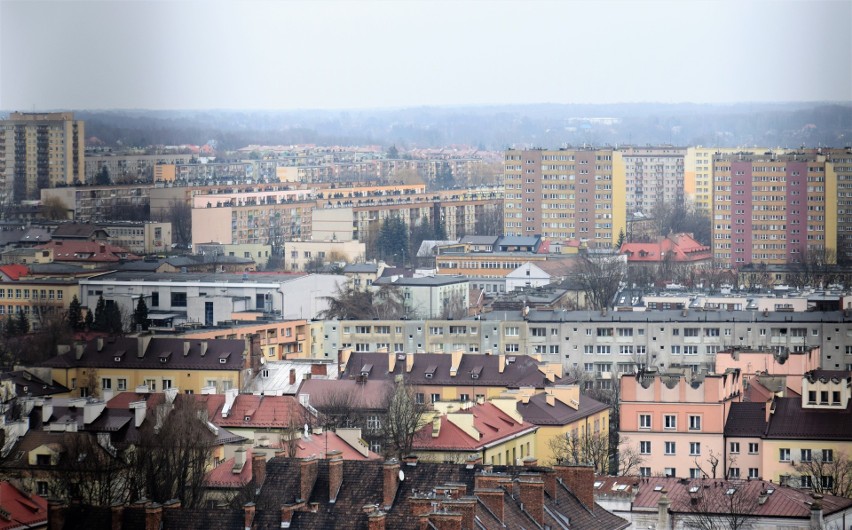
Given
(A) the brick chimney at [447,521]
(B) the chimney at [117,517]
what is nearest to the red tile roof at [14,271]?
(B) the chimney at [117,517]

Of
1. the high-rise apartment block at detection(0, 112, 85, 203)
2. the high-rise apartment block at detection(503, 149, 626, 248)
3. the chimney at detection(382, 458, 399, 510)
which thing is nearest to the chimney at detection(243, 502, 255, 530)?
the chimney at detection(382, 458, 399, 510)

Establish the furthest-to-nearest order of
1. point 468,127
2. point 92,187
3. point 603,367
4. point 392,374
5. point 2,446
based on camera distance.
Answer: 1. point 468,127
2. point 92,187
3. point 603,367
4. point 392,374
5. point 2,446

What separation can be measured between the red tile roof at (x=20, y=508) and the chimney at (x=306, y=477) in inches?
71.5

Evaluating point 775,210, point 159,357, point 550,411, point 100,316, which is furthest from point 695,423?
point 775,210

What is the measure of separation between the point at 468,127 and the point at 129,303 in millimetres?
83557

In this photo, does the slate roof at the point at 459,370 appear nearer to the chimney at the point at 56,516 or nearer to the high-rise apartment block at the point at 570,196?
the chimney at the point at 56,516

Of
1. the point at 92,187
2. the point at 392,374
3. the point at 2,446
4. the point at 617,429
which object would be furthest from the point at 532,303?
the point at 92,187

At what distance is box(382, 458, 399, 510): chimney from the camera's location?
476 inches

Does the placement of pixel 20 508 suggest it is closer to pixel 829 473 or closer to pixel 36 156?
pixel 829 473

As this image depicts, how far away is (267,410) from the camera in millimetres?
18250

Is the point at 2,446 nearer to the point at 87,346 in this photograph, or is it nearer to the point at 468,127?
the point at 87,346

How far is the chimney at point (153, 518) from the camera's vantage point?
1158 cm

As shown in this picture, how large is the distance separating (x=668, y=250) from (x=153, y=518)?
31555 mm

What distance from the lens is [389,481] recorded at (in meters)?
12.2
